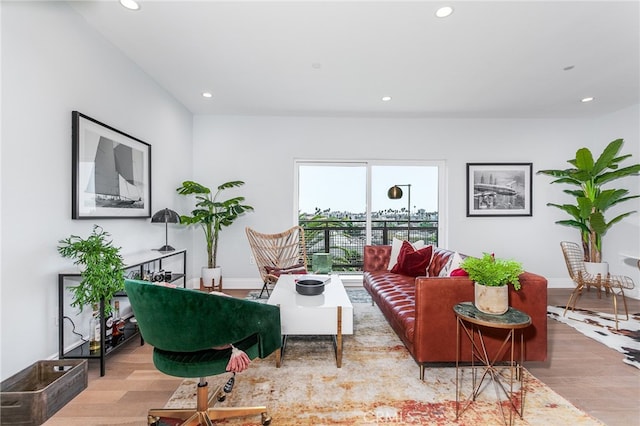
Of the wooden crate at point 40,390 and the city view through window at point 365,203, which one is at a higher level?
the city view through window at point 365,203

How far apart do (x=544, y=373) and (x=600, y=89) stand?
369 centimetres

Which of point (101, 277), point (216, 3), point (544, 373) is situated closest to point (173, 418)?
point (101, 277)

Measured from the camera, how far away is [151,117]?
138 inches

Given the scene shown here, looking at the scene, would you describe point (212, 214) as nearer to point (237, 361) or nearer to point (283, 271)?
point (283, 271)

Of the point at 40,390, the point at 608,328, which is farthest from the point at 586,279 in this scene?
the point at 40,390

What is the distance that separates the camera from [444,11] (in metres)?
2.26

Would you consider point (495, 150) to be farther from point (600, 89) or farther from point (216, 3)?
point (216, 3)

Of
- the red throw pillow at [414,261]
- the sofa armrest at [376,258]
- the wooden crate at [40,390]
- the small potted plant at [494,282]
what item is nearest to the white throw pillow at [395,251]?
the sofa armrest at [376,258]

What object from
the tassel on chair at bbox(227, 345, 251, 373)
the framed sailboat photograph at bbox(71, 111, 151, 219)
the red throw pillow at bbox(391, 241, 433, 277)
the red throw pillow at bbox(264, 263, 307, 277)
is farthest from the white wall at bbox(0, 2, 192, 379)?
the red throw pillow at bbox(391, 241, 433, 277)

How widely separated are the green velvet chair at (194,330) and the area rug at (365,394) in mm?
370

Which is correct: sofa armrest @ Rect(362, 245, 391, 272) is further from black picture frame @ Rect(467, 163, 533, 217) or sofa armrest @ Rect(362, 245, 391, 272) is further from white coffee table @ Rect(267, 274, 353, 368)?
black picture frame @ Rect(467, 163, 533, 217)

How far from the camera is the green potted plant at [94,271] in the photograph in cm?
203

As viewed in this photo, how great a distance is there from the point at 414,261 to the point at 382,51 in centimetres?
229

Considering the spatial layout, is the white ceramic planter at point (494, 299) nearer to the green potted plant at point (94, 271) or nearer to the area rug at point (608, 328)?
the area rug at point (608, 328)
